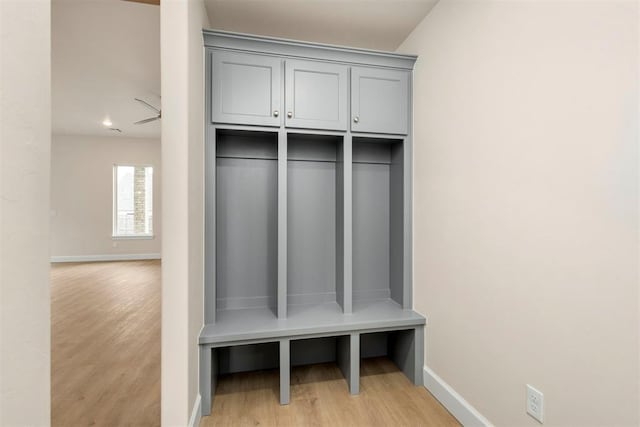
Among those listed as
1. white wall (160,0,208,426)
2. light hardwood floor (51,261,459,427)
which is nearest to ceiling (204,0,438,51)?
white wall (160,0,208,426)

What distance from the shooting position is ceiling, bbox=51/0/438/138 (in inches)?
81.4

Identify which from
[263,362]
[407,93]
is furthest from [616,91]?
[263,362]

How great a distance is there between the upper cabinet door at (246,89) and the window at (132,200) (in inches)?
223

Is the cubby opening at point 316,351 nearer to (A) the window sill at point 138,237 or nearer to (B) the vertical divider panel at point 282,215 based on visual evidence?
(B) the vertical divider panel at point 282,215

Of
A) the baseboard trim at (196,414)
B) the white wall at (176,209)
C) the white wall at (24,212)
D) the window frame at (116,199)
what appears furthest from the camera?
the window frame at (116,199)

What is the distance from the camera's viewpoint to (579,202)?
1.19m

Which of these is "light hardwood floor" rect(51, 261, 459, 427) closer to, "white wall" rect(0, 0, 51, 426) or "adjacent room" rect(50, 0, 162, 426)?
"adjacent room" rect(50, 0, 162, 426)

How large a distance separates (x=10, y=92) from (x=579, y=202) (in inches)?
64.2

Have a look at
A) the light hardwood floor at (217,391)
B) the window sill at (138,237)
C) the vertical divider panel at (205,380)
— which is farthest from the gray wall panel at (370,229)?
the window sill at (138,237)

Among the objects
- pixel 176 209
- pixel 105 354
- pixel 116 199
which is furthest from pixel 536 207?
pixel 116 199

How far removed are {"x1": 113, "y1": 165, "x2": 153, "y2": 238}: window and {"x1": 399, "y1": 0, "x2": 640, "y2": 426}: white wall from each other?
657cm

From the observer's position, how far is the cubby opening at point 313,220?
95.5 inches

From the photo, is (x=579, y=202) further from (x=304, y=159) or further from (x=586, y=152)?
(x=304, y=159)

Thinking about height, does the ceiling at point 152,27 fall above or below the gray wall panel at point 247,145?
above
